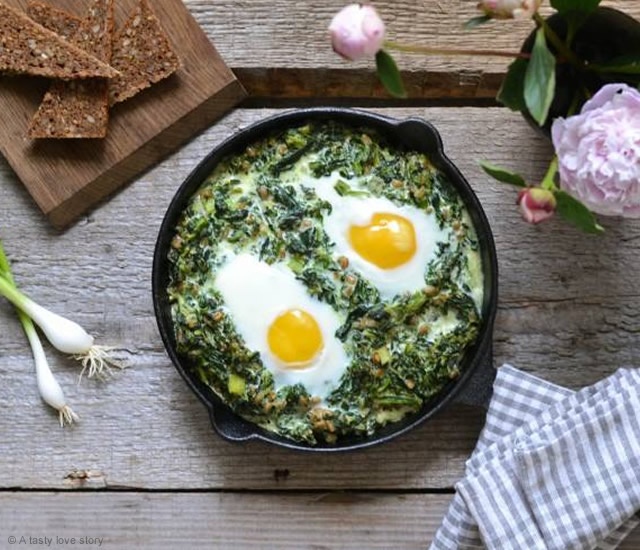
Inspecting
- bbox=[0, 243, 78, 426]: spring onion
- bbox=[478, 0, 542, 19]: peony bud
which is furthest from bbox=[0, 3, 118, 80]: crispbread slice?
bbox=[478, 0, 542, 19]: peony bud

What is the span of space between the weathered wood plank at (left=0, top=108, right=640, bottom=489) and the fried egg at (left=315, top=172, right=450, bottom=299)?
0.83 feet

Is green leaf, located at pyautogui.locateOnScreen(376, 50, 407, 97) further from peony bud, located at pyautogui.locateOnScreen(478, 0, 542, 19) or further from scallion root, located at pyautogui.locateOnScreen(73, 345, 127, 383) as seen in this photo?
scallion root, located at pyautogui.locateOnScreen(73, 345, 127, 383)

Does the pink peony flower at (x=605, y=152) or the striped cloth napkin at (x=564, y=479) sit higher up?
the pink peony flower at (x=605, y=152)

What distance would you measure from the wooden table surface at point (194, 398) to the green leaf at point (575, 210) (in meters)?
0.55

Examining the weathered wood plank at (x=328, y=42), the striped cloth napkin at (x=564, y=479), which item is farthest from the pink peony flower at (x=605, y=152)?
the weathered wood plank at (x=328, y=42)

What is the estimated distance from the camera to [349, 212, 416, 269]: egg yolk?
6.23 ft

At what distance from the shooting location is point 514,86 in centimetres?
161

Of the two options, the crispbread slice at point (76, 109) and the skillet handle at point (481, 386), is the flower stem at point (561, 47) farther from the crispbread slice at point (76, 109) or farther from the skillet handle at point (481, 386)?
the crispbread slice at point (76, 109)

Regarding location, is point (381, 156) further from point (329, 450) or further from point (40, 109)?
point (40, 109)

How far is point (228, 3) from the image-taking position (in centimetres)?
215

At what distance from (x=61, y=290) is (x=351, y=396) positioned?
2.36 ft

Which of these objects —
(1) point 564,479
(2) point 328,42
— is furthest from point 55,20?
(1) point 564,479

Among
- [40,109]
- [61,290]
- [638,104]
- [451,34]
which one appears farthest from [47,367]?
[638,104]

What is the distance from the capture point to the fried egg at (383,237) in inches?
75.0
